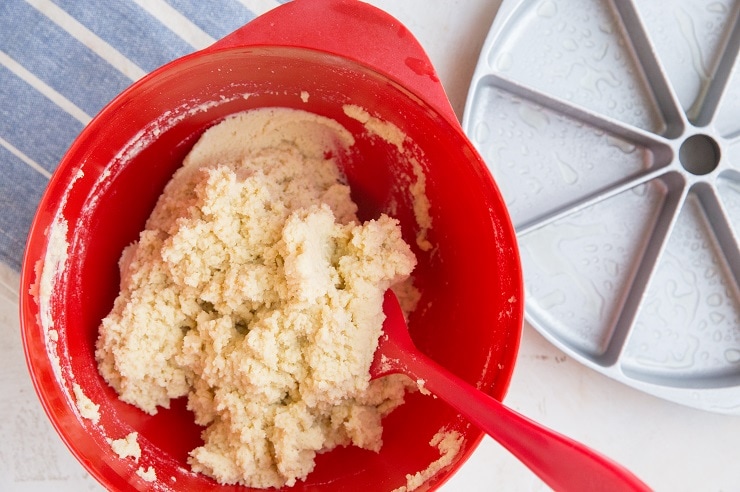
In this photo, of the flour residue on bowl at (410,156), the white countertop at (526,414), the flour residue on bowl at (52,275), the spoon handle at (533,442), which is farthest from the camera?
the white countertop at (526,414)

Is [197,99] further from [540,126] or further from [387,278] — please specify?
[540,126]

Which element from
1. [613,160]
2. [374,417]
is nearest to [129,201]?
[374,417]

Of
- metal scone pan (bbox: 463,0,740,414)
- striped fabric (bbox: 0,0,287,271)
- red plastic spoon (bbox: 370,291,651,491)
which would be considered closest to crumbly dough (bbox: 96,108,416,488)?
red plastic spoon (bbox: 370,291,651,491)

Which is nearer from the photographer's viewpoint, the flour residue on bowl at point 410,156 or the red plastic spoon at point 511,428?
the red plastic spoon at point 511,428

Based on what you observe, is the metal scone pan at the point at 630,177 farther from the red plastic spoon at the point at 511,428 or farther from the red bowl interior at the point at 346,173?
the red plastic spoon at the point at 511,428

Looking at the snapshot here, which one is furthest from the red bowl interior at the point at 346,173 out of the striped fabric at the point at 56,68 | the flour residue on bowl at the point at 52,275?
the striped fabric at the point at 56,68

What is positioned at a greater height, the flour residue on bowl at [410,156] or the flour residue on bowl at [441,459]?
the flour residue on bowl at [410,156]

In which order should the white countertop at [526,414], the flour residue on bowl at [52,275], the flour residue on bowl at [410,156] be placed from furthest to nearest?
the white countertop at [526,414], the flour residue on bowl at [410,156], the flour residue on bowl at [52,275]

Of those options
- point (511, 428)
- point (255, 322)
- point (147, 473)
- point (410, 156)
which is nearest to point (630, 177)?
point (410, 156)

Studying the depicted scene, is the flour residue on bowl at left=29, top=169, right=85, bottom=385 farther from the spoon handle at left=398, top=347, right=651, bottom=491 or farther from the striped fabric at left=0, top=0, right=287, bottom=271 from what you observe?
the spoon handle at left=398, top=347, right=651, bottom=491
